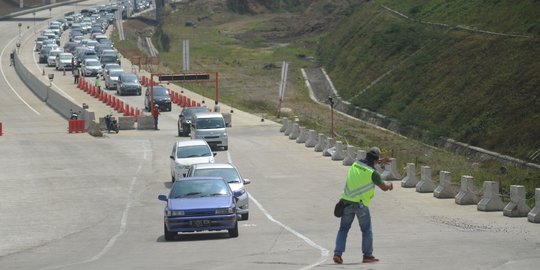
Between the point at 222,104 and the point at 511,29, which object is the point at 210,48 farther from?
the point at 511,29

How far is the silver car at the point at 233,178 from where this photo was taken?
27.4 meters

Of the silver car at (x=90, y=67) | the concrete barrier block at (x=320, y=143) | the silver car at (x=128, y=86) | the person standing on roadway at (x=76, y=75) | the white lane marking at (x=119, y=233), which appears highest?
the silver car at (x=90, y=67)

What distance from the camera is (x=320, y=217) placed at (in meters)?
28.0

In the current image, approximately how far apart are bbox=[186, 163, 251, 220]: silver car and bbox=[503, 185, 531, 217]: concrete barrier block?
5604mm

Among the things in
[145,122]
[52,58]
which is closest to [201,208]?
[145,122]

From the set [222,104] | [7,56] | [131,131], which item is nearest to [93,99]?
[222,104]

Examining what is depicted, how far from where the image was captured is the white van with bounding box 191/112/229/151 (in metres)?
48.8

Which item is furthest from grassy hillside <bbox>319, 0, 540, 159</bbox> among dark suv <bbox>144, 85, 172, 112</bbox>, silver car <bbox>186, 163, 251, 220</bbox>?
silver car <bbox>186, 163, 251, 220</bbox>

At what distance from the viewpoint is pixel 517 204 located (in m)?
26.5

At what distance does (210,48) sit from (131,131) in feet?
202

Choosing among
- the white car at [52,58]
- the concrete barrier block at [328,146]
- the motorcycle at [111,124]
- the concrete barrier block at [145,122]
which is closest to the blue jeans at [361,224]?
the concrete barrier block at [328,146]

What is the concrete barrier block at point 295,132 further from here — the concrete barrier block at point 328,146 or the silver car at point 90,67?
the silver car at point 90,67

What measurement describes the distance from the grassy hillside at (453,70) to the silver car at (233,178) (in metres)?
18.3

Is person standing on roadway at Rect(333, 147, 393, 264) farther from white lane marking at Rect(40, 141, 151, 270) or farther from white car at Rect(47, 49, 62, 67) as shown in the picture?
white car at Rect(47, 49, 62, 67)
